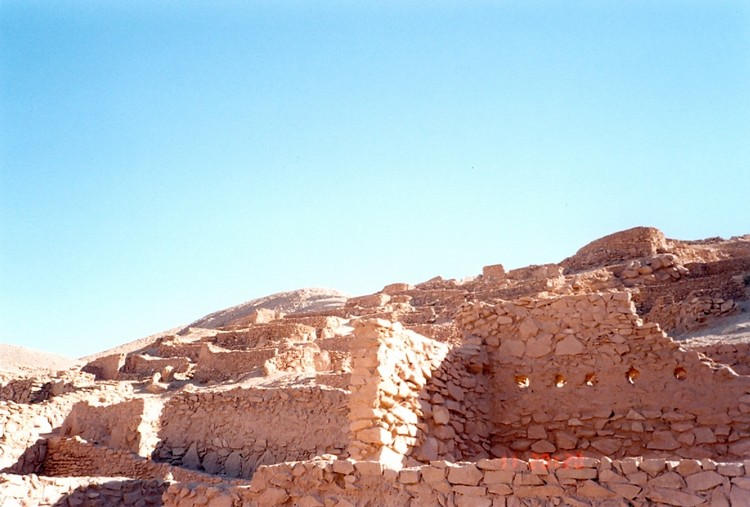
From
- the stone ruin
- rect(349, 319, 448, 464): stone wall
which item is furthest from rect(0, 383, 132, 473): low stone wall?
rect(349, 319, 448, 464): stone wall

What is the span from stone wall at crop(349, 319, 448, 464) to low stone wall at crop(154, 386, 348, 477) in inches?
170

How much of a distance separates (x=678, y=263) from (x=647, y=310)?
5944 mm

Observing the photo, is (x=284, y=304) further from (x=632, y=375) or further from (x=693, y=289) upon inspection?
(x=632, y=375)

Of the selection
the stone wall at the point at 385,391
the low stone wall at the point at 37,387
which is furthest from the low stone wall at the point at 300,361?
the stone wall at the point at 385,391

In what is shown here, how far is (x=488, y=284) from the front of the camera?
30297mm

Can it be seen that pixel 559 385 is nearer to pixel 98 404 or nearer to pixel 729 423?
pixel 729 423

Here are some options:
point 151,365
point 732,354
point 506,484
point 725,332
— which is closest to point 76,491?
point 506,484

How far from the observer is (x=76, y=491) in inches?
329

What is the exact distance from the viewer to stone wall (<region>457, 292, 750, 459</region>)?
5941mm

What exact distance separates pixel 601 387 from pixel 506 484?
284 cm

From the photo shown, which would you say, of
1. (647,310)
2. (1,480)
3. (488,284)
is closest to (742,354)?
(647,310)

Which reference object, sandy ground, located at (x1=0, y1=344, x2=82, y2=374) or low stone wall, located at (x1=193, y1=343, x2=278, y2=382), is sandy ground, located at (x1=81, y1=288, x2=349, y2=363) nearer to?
sandy ground, located at (x1=0, y1=344, x2=82, y2=374)

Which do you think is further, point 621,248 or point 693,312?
point 621,248

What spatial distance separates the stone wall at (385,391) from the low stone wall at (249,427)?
14.2 feet
